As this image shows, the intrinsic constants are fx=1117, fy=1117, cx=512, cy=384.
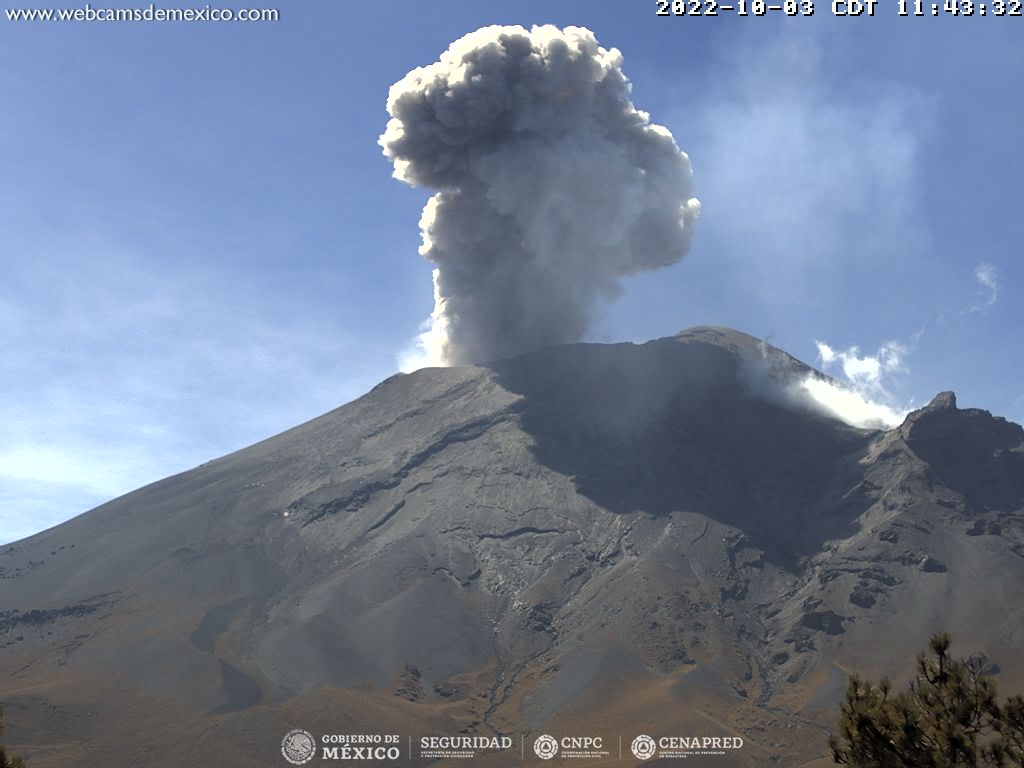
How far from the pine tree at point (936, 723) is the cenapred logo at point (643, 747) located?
58685mm

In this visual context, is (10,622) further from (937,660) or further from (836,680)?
(937,660)

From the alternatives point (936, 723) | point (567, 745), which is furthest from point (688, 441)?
point (936, 723)

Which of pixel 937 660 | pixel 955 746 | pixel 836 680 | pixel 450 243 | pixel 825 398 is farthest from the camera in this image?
pixel 825 398

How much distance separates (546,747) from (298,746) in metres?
16.9

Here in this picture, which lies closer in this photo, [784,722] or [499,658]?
[784,722]

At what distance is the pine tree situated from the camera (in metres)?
16.4

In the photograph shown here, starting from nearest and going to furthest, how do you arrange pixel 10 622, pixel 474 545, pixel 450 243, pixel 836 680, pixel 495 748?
pixel 495 748 → pixel 836 680 → pixel 10 622 → pixel 474 545 → pixel 450 243

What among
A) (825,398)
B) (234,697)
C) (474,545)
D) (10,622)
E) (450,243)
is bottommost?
(234,697)

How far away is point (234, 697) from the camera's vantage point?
266 ft

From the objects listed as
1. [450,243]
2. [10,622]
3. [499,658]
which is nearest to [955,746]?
[499,658]

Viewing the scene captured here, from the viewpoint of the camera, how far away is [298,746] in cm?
7444

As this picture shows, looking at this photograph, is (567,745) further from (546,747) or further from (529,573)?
(529,573)

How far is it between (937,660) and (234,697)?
234 ft

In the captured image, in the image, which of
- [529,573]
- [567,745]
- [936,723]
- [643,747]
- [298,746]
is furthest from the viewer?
[529,573]
